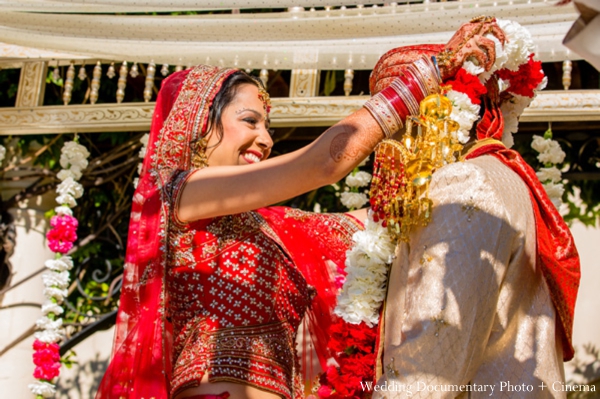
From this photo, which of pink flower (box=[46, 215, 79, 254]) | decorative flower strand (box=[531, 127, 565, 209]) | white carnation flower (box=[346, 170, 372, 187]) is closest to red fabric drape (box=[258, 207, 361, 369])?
white carnation flower (box=[346, 170, 372, 187])

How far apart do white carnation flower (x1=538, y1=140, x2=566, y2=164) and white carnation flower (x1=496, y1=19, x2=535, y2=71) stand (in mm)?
1931

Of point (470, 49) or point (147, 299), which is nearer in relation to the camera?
point (470, 49)

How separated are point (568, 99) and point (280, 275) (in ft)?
6.95

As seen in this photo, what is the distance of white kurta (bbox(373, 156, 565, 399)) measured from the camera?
6.57 ft

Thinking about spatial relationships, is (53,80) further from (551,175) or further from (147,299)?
(551,175)

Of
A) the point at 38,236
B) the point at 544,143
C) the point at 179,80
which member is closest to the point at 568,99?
the point at 544,143

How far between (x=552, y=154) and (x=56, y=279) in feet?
9.81

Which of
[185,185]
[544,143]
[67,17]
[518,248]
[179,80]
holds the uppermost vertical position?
[67,17]

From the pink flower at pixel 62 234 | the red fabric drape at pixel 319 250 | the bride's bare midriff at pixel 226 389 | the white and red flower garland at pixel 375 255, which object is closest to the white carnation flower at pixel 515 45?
the white and red flower garland at pixel 375 255

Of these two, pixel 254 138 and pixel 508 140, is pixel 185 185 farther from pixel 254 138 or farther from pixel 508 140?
pixel 508 140

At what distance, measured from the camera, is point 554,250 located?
2215 millimetres

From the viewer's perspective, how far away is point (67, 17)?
396cm

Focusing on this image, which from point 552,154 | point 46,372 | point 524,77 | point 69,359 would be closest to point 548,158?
point 552,154

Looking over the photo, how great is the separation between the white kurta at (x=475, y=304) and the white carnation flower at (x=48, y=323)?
10.6 feet
